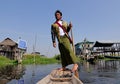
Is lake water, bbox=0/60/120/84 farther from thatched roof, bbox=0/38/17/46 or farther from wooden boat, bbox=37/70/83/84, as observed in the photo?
thatched roof, bbox=0/38/17/46

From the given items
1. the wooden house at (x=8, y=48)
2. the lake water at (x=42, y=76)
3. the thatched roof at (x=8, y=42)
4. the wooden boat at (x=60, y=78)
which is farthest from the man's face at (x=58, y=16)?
the thatched roof at (x=8, y=42)

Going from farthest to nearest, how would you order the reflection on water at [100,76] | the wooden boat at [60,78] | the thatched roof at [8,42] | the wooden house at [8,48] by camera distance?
the thatched roof at [8,42]
the wooden house at [8,48]
the reflection on water at [100,76]
the wooden boat at [60,78]

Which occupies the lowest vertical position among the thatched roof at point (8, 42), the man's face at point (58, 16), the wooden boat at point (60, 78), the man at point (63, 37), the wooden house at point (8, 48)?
the wooden boat at point (60, 78)

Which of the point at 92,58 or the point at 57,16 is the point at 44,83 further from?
the point at 92,58

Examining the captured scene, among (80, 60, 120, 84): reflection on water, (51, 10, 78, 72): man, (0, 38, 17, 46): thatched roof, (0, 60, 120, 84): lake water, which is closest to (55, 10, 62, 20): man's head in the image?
(51, 10, 78, 72): man

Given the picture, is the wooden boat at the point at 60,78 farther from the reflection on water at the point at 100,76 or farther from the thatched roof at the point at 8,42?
the thatched roof at the point at 8,42

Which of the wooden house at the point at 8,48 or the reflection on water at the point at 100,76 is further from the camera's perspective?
the wooden house at the point at 8,48

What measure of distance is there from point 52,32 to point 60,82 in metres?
1.22

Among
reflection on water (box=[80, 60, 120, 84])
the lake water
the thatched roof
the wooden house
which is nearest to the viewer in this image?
the lake water

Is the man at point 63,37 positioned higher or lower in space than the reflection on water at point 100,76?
higher

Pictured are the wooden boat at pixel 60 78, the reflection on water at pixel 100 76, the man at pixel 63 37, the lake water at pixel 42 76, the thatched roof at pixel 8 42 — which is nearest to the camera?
the wooden boat at pixel 60 78

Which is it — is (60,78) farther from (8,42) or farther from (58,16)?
(8,42)

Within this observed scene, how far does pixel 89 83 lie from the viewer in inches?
591

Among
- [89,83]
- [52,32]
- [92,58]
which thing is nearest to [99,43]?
[92,58]
